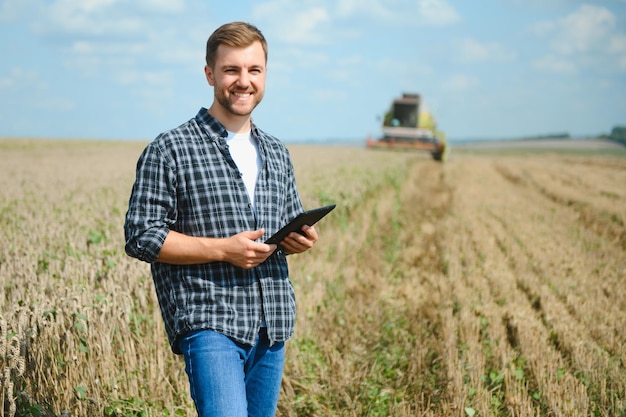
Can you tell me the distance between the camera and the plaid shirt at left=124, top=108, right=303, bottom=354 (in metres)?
2.46

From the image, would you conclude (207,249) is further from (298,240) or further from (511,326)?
(511,326)

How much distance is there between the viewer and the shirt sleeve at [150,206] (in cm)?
241

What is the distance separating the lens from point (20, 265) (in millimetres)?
4828

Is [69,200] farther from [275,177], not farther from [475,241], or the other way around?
[275,177]

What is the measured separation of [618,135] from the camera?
4690 inches

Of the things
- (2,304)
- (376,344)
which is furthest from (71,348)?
(376,344)

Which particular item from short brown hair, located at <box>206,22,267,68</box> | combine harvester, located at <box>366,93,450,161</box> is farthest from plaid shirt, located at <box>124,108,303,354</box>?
combine harvester, located at <box>366,93,450,161</box>

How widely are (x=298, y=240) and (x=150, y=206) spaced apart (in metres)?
→ 0.64

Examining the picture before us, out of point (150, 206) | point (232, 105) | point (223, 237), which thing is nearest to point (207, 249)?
point (223, 237)

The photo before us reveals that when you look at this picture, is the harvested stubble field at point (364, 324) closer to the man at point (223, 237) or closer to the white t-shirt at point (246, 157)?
the man at point (223, 237)

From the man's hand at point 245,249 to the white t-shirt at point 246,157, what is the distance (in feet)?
0.88

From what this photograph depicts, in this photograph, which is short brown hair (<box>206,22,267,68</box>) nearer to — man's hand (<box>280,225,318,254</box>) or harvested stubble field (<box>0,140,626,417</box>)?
man's hand (<box>280,225,318,254</box>)

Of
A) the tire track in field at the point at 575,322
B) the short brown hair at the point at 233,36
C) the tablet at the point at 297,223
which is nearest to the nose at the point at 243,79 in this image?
the short brown hair at the point at 233,36

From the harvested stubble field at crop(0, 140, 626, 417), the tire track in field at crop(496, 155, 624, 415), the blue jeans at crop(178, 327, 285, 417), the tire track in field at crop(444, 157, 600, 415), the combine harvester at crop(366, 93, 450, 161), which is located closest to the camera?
the blue jeans at crop(178, 327, 285, 417)
